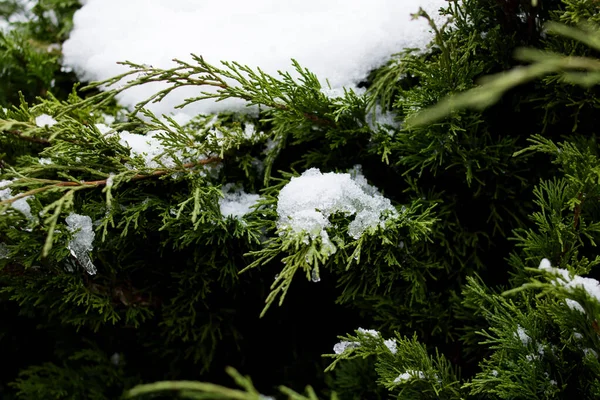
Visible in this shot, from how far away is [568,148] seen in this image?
1.21 metres

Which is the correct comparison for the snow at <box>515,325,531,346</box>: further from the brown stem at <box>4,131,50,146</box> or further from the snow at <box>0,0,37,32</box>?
the snow at <box>0,0,37,32</box>

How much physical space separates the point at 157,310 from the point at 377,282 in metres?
0.83

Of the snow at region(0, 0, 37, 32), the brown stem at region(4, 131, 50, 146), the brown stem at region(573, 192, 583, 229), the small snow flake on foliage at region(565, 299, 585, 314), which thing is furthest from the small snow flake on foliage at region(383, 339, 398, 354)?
the snow at region(0, 0, 37, 32)

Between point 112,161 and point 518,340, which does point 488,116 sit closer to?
point 518,340

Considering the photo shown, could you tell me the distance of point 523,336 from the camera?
1.17 metres

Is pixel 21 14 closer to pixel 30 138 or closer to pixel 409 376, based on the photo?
pixel 30 138

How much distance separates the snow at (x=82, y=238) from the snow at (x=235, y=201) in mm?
403

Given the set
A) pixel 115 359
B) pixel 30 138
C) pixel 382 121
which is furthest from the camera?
pixel 115 359

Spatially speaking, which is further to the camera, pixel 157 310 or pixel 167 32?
pixel 167 32

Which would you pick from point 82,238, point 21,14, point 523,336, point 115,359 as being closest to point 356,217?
point 523,336

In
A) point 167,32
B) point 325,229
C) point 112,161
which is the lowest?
point 325,229

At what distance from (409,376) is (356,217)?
46 cm

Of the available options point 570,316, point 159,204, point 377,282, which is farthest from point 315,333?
point 570,316

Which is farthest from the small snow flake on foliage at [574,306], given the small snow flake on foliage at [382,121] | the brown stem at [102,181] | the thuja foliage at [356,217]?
the brown stem at [102,181]
